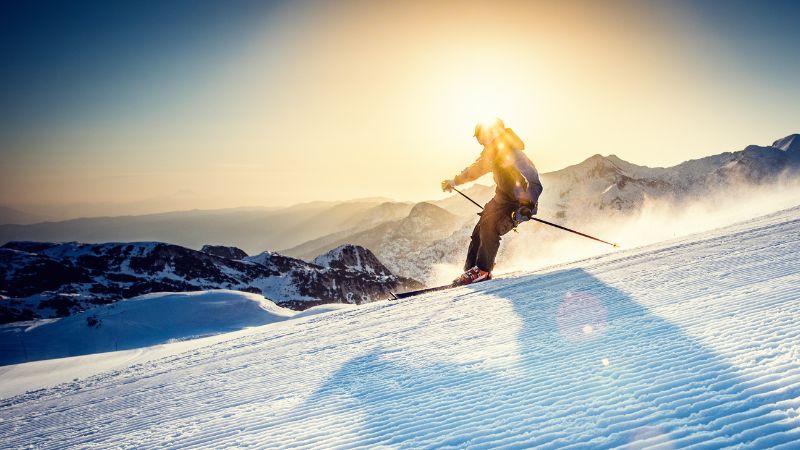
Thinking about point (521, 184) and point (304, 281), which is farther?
point (304, 281)

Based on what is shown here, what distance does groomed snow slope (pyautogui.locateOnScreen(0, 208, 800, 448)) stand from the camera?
216 centimetres

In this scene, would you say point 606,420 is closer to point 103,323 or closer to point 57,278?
point 103,323

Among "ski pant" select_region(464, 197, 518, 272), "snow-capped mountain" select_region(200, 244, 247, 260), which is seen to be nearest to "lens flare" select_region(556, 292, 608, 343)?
"ski pant" select_region(464, 197, 518, 272)

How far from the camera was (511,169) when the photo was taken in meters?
9.48

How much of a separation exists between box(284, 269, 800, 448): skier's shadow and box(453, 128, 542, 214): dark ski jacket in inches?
204

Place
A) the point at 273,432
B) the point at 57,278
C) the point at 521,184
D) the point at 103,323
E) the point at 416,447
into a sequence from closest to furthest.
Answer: the point at 416,447 < the point at 273,432 < the point at 521,184 < the point at 103,323 < the point at 57,278

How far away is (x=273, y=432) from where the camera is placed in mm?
3055

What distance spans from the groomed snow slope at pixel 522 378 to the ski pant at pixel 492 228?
3480 millimetres

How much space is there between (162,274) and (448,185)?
8675cm

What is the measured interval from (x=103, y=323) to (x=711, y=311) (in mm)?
29800

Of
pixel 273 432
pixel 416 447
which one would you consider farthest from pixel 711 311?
pixel 273 432

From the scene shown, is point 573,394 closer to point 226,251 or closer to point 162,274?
point 162,274

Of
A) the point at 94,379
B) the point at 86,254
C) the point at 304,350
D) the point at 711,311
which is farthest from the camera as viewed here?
the point at 86,254

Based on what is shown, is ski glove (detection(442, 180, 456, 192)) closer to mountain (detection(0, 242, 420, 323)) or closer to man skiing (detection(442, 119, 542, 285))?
man skiing (detection(442, 119, 542, 285))
